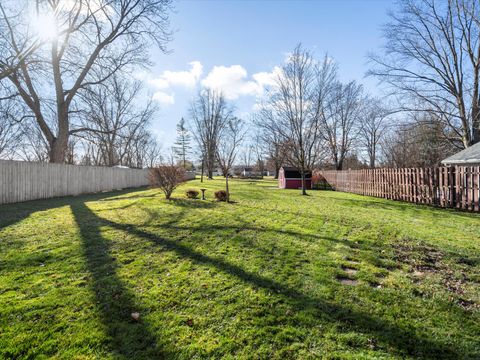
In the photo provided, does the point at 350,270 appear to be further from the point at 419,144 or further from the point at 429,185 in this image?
the point at 419,144

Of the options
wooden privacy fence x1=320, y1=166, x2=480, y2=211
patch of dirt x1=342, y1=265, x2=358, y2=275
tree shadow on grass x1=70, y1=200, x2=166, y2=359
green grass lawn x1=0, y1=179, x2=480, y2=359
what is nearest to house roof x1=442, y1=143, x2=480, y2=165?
wooden privacy fence x1=320, y1=166, x2=480, y2=211

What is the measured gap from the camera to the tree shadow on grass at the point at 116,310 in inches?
76.0

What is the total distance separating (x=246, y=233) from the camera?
5309 millimetres

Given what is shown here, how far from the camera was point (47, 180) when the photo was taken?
11.6 m

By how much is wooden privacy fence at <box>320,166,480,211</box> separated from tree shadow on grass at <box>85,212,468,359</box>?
9.40m

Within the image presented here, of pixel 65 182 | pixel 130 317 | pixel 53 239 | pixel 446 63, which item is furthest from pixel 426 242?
pixel 446 63

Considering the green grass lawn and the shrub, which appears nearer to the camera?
the green grass lawn

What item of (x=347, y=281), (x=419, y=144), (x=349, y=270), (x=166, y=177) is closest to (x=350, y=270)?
(x=349, y=270)

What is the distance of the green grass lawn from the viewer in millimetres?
1998

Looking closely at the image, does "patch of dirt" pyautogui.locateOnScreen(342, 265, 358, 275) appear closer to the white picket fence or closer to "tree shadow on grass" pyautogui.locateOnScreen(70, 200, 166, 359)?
"tree shadow on grass" pyautogui.locateOnScreen(70, 200, 166, 359)

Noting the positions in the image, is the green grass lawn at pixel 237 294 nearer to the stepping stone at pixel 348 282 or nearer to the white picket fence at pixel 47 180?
the stepping stone at pixel 348 282

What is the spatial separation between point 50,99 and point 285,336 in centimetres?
1754

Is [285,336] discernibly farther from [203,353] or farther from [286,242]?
[286,242]

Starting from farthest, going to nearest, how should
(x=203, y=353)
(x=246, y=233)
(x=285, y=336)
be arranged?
(x=246, y=233) → (x=285, y=336) → (x=203, y=353)
